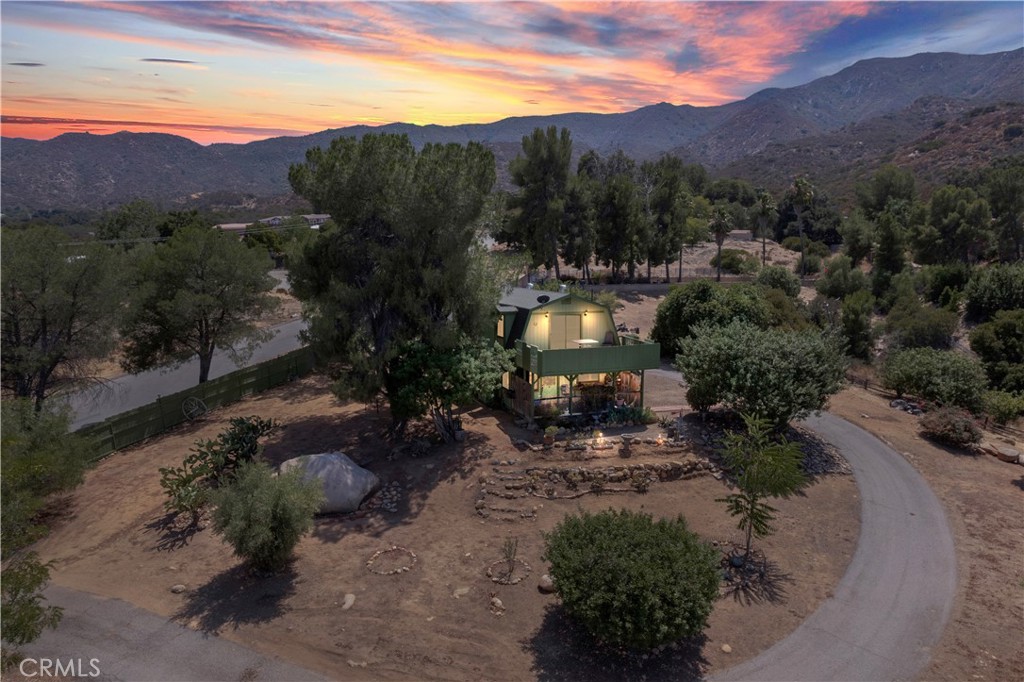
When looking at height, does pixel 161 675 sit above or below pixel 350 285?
below

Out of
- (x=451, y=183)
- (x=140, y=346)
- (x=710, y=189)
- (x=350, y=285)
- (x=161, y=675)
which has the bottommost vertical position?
(x=161, y=675)

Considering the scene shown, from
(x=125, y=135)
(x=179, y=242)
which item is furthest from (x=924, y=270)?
(x=125, y=135)

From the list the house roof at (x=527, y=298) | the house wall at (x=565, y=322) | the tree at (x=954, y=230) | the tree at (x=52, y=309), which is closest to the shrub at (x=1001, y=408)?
the house wall at (x=565, y=322)

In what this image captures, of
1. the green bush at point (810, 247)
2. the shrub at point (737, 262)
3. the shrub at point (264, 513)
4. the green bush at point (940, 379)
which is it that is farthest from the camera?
the green bush at point (810, 247)

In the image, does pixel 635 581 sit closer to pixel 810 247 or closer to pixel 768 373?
pixel 768 373

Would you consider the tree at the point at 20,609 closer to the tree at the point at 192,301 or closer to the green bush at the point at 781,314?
the tree at the point at 192,301

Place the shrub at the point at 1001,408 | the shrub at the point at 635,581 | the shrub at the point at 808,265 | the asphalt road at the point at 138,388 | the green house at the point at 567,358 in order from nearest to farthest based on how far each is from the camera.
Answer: the shrub at the point at 635,581 < the green house at the point at 567,358 < the asphalt road at the point at 138,388 < the shrub at the point at 1001,408 < the shrub at the point at 808,265

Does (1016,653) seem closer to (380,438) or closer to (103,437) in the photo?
(380,438)
